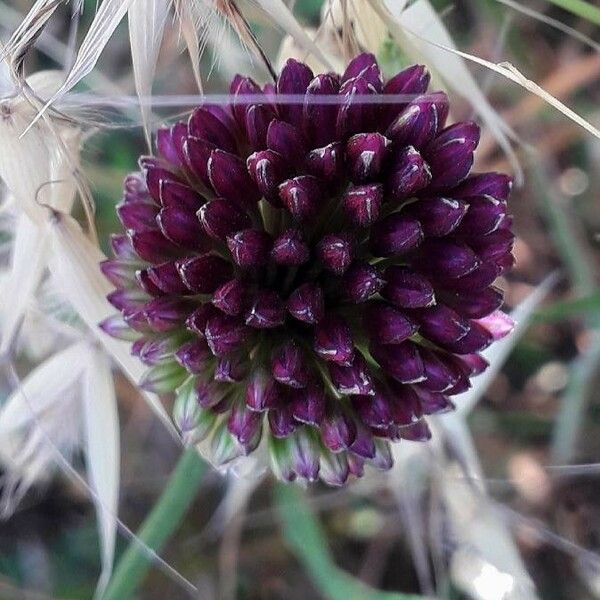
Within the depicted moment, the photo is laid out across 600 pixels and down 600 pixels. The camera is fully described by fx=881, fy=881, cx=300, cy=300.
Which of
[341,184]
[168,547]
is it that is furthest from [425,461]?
[341,184]

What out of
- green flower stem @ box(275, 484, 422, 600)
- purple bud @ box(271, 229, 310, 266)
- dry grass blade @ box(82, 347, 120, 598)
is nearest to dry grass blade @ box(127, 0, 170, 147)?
purple bud @ box(271, 229, 310, 266)

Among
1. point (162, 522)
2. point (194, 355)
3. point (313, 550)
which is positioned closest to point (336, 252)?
point (194, 355)

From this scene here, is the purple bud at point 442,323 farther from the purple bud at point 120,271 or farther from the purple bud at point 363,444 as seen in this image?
the purple bud at point 120,271

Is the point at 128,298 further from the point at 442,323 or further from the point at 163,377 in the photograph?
the point at 442,323

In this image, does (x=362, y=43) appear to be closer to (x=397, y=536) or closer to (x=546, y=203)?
(x=546, y=203)

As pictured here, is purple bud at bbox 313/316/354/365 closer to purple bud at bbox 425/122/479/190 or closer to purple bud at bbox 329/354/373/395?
purple bud at bbox 329/354/373/395
